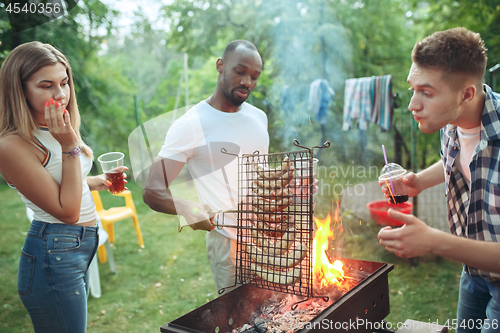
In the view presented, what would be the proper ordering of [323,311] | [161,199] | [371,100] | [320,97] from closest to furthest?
1. [323,311]
2. [161,199]
3. [371,100]
4. [320,97]

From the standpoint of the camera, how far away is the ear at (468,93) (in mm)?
1866

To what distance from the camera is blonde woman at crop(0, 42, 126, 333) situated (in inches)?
74.1

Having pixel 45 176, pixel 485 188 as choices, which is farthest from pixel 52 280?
pixel 485 188

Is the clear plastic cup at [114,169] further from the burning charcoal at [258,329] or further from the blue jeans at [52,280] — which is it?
the burning charcoal at [258,329]

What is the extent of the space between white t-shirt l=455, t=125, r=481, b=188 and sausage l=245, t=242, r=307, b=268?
3.94ft

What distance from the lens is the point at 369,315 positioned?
2.13 meters

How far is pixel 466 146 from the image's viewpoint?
2107 mm

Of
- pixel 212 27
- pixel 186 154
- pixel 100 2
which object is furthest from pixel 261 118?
pixel 100 2

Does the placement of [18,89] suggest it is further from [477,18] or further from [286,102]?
[477,18]

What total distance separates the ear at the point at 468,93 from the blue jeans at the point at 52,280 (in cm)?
251

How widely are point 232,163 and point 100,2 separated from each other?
30.4 ft

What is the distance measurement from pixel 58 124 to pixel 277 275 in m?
1.53

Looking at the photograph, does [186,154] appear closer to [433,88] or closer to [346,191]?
[433,88]

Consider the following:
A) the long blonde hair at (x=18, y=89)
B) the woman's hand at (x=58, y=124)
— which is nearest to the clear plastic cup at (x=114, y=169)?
the woman's hand at (x=58, y=124)
